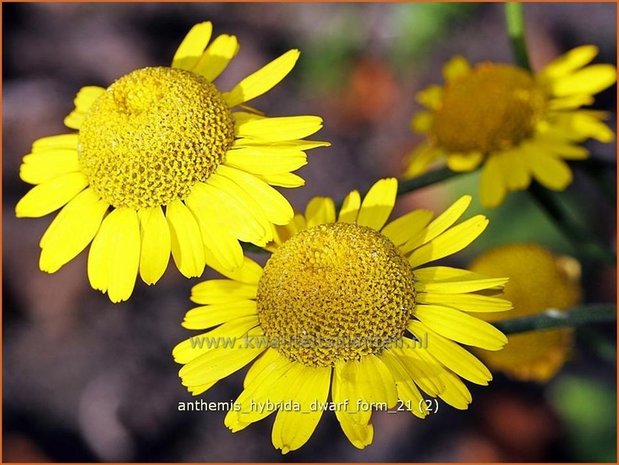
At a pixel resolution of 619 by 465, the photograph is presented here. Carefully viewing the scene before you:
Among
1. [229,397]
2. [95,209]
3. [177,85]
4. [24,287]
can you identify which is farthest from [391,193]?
[24,287]

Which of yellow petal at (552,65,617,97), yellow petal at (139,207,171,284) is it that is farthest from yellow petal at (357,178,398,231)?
yellow petal at (552,65,617,97)

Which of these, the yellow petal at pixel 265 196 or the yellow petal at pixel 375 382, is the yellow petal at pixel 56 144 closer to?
the yellow petal at pixel 265 196

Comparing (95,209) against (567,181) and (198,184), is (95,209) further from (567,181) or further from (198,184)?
(567,181)

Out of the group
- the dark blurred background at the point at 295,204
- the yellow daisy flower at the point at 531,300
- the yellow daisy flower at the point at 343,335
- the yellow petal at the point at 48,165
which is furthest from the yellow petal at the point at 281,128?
the dark blurred background at the point at 295,204

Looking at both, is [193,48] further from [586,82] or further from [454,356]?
[586,82]

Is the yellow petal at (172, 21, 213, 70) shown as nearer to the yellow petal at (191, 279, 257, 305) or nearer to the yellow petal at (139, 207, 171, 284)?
the yellow petal at (139, 207, 171, 284)
